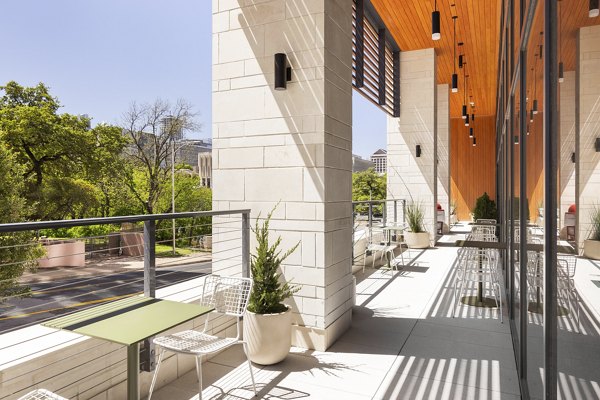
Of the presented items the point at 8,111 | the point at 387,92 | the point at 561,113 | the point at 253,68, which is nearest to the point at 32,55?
the point at 8,111

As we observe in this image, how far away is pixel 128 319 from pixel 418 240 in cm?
728

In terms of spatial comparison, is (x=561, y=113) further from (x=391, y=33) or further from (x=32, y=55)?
(x=32, y=55)

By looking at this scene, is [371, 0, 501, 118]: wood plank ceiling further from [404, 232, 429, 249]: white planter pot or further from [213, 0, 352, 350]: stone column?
[404, 232, 429, 249]: white planter pot

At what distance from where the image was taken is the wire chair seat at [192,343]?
2120 mm

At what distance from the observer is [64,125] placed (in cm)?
1784

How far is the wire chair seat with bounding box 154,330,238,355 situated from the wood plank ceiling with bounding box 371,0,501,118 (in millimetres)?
6117

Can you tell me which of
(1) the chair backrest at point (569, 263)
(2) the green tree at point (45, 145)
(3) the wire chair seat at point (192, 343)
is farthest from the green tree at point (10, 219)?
(1) the chair backrest at point (569, 263)

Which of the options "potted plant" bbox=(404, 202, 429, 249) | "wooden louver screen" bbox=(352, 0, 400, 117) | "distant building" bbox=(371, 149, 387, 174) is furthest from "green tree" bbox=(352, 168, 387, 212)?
"potted plant" bbox=(404, 202, 429, 249)

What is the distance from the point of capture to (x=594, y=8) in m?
0.71

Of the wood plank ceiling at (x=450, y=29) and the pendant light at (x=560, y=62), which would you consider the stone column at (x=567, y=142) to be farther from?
the wood plank ceiling at (x=450, y=29)

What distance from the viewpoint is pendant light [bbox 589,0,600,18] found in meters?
0.69

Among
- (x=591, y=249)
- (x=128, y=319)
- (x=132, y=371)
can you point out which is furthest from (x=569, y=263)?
(x=128, y=319)

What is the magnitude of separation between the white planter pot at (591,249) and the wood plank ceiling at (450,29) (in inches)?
257

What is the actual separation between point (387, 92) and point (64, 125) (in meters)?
15.7
